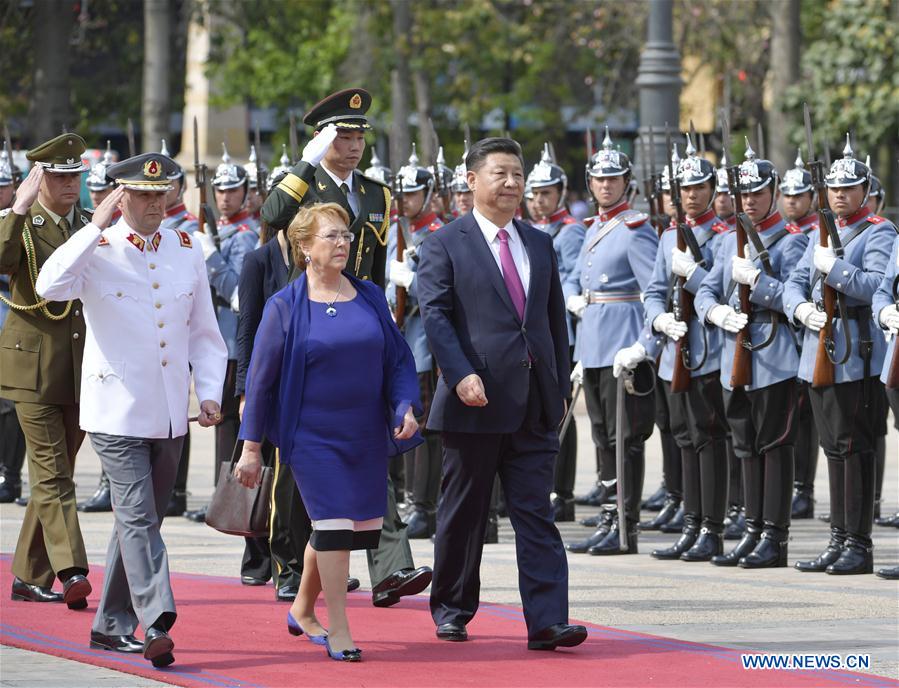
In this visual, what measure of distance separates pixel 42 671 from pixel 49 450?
1601 millimetres

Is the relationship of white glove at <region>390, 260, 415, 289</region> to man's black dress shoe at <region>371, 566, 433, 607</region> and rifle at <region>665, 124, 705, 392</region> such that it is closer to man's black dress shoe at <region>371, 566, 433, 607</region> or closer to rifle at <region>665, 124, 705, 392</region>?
rifle at <region>665, 124, 705, 392</region>

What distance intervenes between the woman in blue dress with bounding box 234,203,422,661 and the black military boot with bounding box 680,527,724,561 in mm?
3068

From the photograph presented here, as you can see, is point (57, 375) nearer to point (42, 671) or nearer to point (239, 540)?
point (42, 671)

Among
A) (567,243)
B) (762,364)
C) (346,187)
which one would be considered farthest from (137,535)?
(567,243)

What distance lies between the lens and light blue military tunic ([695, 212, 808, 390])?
32.4ft

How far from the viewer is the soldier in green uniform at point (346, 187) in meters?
8.37

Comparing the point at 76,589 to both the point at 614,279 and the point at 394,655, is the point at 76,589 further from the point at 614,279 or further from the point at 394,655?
the point at 614,279

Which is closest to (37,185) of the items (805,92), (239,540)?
(239,540)

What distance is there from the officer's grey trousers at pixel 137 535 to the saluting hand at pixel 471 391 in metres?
1.13

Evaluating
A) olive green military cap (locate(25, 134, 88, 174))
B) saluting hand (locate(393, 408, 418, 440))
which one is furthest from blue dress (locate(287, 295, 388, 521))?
olive green military cap (locate(25, 134, 88, 174))

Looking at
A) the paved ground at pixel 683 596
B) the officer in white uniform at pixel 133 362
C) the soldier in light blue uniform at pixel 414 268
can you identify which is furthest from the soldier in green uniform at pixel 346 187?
the soldier in light blue uniform at pixel 414 268

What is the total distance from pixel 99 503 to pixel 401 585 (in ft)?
14.1

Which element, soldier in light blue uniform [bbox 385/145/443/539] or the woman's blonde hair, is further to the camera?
soldier in light blue uniform [bbox 385/145/443/539]

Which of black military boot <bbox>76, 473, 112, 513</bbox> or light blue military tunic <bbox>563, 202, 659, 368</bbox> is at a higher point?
light blue military tunic <bbox>563, 202, 659, 368</bbox>
